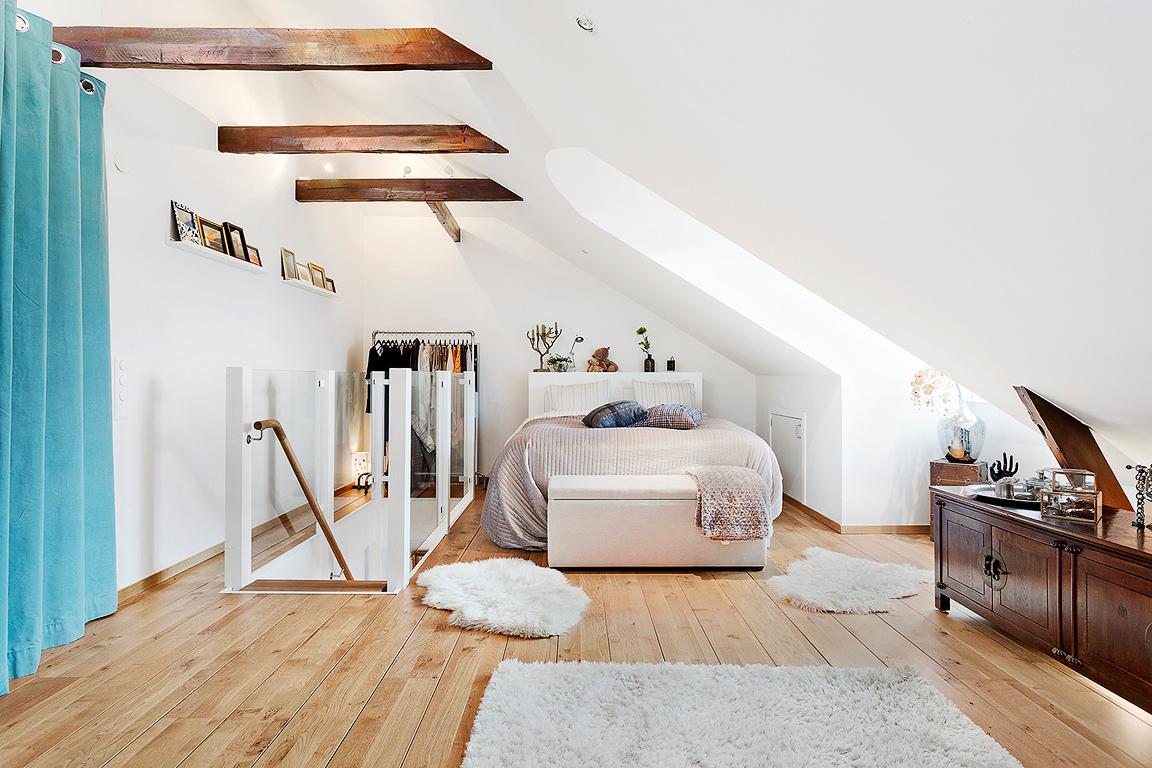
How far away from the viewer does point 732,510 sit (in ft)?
11.0

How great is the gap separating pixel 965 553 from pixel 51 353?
3.47 m

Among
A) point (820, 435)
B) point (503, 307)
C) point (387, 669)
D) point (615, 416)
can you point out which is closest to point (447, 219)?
point (503, 307)

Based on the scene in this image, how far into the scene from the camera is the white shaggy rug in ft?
5.49

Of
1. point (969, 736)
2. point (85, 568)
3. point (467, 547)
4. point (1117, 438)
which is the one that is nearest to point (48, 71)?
point (85, 568)

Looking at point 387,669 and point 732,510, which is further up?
point 732,510

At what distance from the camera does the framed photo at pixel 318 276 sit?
17.1 ft

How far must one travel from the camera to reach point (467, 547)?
12.8 feet

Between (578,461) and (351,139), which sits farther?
(351,139)

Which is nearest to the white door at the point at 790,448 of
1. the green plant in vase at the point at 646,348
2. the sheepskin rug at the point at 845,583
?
the green plant in vase at the point at 646,348

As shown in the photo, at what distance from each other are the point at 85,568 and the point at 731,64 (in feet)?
9.36

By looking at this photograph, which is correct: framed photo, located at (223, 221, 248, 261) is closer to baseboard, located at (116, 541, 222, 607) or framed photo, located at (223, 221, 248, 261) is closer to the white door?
baseboard, located at (116, 541, 222, 607)

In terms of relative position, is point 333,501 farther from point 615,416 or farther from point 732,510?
point 732,510

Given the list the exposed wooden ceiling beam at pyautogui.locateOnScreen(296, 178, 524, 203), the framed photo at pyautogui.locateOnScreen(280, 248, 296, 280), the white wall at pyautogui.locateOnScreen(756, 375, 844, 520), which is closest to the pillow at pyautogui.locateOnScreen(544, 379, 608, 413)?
the white wall at pyautogui.locateOnScreen(756, 375, 844, 520)

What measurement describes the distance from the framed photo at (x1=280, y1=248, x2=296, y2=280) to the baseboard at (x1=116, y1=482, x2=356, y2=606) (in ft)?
6.42
